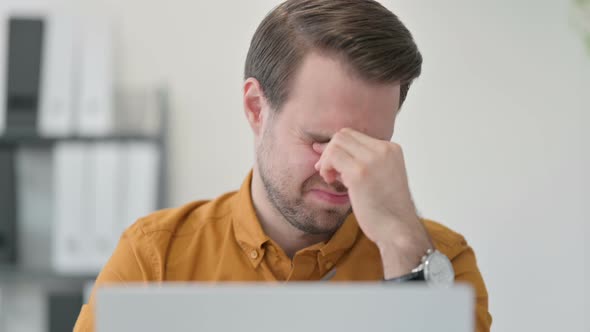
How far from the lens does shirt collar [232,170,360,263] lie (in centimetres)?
138

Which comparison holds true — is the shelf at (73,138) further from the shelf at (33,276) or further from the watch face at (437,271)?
the watch face at (437,271)

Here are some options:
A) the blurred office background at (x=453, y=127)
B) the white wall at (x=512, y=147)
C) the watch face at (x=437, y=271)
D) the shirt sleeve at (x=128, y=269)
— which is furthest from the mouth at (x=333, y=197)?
the white wall at (x=512, y=147)

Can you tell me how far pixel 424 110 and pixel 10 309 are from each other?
1.63 metres

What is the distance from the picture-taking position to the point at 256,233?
1.38 metres

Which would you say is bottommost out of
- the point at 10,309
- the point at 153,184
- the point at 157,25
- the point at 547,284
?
the point at 10,309

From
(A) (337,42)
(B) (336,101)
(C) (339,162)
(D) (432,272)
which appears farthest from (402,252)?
(A) (337,42)

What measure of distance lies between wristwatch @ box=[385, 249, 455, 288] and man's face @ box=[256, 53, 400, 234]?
8.2 inches

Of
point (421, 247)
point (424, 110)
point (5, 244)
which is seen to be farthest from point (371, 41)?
point (5, 244)

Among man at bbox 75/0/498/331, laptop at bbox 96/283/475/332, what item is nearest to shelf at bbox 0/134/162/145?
man at bbox 75/0/498/331

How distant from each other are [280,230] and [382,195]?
296 millimetres

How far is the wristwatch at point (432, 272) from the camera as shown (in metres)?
1.15

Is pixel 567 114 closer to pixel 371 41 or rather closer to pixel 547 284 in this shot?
pixel 547 284

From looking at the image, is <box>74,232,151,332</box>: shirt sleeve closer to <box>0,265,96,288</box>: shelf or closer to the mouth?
the mouth

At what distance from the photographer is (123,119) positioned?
2834 mm
